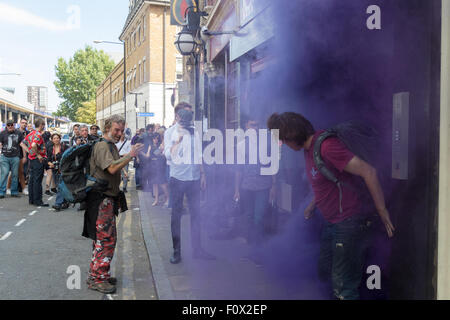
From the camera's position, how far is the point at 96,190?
11.8ft

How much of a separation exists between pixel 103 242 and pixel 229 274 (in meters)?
1.23

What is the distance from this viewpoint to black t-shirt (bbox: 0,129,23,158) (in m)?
9.29

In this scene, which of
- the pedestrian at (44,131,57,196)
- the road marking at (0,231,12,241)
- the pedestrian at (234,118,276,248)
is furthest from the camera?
the pedestrian at (44,131,57,196)

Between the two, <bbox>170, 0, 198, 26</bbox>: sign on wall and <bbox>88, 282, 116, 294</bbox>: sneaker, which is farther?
<bbox>170, 0, 198, 26</bbox>: sign on wall

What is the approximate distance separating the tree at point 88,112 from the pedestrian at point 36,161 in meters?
57.2

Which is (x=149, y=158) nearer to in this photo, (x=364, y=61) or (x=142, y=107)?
(x=364, y=61)

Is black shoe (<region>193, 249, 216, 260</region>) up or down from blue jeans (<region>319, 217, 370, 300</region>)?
down

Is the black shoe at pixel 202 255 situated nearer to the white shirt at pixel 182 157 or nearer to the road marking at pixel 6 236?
the white shirt at pixel 182 157

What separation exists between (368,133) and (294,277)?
187cm

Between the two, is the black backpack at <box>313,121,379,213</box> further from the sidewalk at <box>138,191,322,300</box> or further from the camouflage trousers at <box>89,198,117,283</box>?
the camouflage trousers at <box>89,198,117,283</box>

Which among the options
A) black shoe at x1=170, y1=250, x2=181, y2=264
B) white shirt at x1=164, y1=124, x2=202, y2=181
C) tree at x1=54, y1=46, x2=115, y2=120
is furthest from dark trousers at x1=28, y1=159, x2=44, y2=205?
tree at x1=54, y1=46, x2=115, y2=120

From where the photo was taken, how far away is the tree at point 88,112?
63.3 m

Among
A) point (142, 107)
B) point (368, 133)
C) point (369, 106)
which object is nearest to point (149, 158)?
point (369, 106)

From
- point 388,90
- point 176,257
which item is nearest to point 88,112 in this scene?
point 176,257
